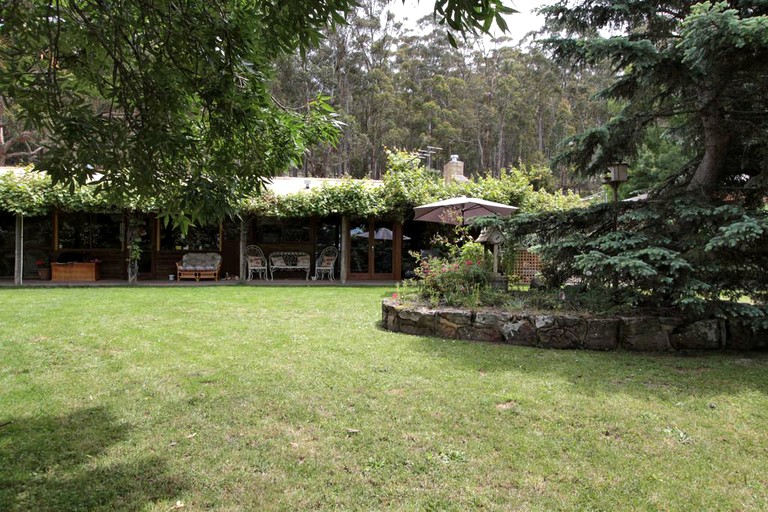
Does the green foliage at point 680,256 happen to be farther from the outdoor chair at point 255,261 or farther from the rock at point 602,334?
the outdoor chair at point 255,261

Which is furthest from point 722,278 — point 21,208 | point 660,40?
point 21,208

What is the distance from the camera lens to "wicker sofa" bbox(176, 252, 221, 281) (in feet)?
42.0

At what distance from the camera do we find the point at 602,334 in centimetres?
529

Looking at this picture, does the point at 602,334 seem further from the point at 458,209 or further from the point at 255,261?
the point at 255,261

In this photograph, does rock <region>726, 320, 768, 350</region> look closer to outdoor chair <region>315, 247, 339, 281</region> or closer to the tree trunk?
the tree trunk

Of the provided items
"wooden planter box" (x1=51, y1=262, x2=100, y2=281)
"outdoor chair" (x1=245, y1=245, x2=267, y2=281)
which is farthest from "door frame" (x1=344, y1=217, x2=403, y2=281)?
"wooden planter box" (x1=51, y1=262, x2=100, y2=281)

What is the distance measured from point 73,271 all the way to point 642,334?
13059 millimetres

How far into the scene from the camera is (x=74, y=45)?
104 inches

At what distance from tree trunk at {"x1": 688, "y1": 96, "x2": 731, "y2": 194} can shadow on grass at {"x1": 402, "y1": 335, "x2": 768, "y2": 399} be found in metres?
2.09

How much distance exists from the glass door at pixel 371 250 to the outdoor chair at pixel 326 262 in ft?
1.75

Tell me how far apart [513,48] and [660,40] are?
32.7 m

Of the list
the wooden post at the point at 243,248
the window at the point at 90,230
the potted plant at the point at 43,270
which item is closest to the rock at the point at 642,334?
the wooden post at the point at 243,248

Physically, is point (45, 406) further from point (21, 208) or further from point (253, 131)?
point (21, 208)

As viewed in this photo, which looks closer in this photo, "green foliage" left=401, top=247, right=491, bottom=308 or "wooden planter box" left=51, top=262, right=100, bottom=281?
"green foliage" left=401, top=247, right=491, bottom=308
